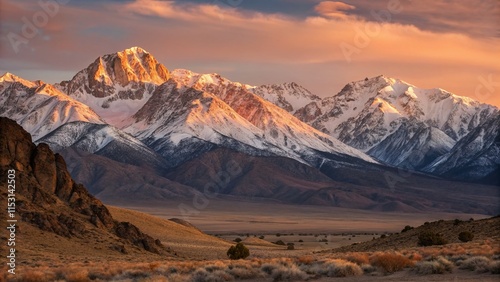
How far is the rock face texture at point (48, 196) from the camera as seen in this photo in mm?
67625

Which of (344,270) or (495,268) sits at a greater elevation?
(495,268)

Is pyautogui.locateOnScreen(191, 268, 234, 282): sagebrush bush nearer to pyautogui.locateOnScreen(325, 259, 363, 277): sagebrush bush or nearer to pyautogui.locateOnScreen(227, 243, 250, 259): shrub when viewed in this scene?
pyautogui.locateOnScreen(325, 259, 363, 277): sagebrush bush

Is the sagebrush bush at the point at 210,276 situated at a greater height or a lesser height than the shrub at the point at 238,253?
greater

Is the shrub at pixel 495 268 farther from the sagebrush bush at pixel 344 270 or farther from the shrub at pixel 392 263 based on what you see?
the sagebrush bush at pixel 344 270

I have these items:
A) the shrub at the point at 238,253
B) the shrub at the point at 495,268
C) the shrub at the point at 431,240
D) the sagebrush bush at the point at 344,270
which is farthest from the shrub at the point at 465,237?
the shrub at the point at 495,268

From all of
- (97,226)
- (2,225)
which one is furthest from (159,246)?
(2,225)

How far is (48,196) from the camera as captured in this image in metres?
72.9

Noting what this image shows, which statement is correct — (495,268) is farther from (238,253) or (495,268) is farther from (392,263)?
(238,253)

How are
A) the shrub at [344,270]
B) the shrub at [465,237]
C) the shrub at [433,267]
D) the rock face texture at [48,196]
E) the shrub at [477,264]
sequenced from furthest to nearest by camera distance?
the rock face texture at [48,196] → the shrub at [465,237] → the shrub at [344,270] → the shrub at [433,267] → the shrub at [477,264]

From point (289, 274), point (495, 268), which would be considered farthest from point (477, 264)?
point (289, 274)

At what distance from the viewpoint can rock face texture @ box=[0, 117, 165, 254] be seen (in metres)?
67.6

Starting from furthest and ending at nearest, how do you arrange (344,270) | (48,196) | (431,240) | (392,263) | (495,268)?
1. (48,196)
2. (431,240)
3. (392,263)
4. (344,270)
5. (495,268)

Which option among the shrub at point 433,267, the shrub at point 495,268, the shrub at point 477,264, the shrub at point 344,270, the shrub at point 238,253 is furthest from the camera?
the shrub at point 238,253

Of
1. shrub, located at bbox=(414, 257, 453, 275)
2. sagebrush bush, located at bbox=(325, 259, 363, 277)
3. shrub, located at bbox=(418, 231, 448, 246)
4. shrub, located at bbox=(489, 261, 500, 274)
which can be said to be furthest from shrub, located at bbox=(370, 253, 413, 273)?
shrub, located at bbox=(418, 231, 448, 246)
